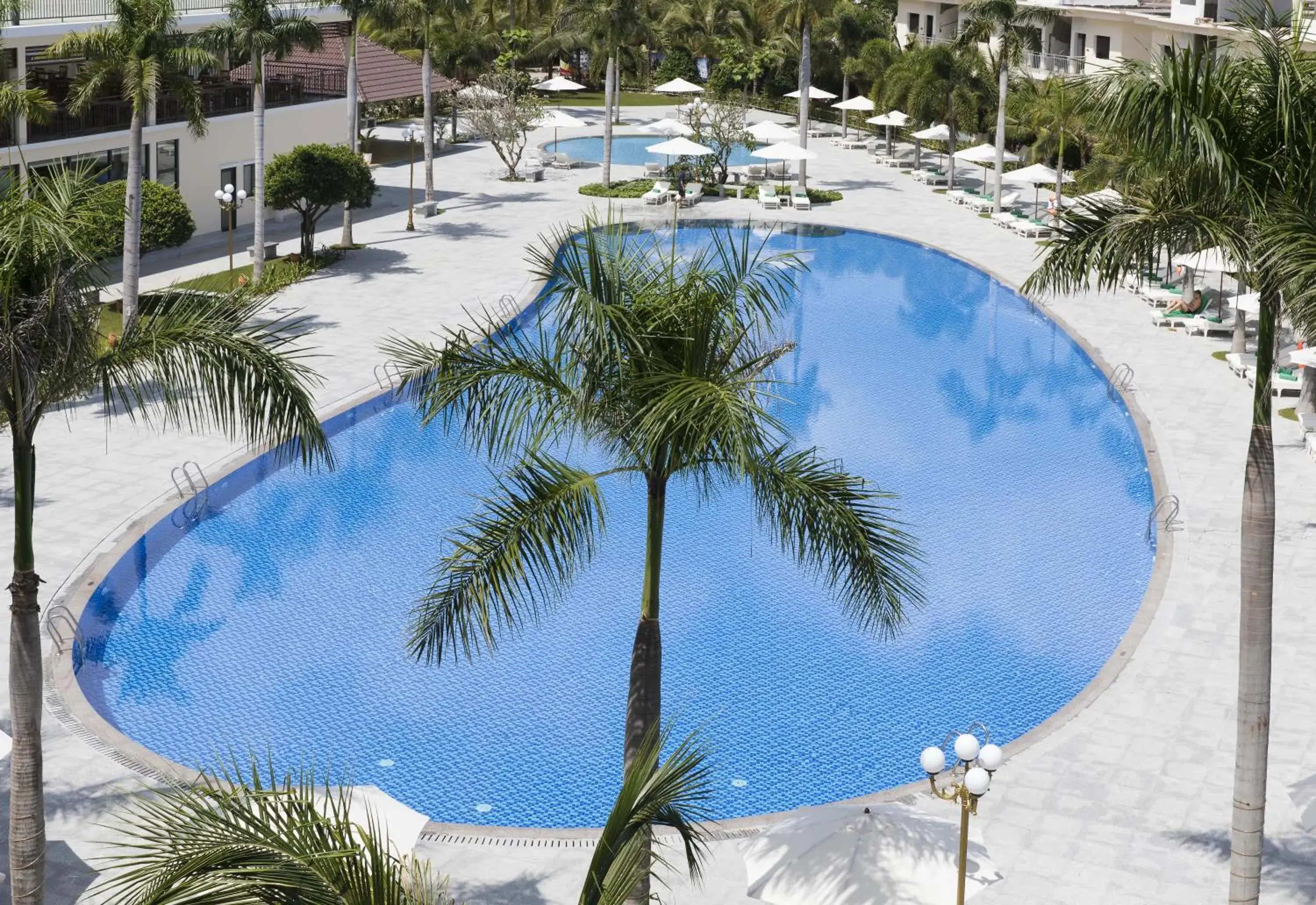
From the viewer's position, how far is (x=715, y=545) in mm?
21469

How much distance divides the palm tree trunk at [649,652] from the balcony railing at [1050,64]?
150ft

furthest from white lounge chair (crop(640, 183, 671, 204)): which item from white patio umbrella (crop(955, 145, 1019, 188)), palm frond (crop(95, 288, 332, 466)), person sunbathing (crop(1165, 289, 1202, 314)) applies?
palm frond (crop(95, 288, 332, 466))

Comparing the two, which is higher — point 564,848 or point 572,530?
point 572,530

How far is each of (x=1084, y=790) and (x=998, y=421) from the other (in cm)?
1287

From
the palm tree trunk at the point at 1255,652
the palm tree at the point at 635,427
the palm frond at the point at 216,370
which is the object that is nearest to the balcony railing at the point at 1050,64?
the palm tree trunk at the point at 1255,652

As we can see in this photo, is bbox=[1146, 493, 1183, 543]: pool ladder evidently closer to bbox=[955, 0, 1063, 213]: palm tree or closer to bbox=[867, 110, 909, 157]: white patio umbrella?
bbox=[955, 0, 1063, 213]: palm tree

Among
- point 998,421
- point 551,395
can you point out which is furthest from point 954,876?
point 998,421

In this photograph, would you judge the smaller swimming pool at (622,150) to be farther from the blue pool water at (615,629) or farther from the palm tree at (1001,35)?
the blue pool water at (615,629)

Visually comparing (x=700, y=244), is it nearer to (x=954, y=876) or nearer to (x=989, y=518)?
(x=989, y=518)

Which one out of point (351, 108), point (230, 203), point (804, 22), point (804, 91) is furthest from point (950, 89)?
point (230, 203)

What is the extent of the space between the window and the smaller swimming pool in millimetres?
17891

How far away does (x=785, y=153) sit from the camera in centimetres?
4491

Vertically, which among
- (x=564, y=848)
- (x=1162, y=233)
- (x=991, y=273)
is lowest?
(x=564, y=848)

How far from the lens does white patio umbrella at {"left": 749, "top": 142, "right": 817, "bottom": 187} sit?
44.6 meters
